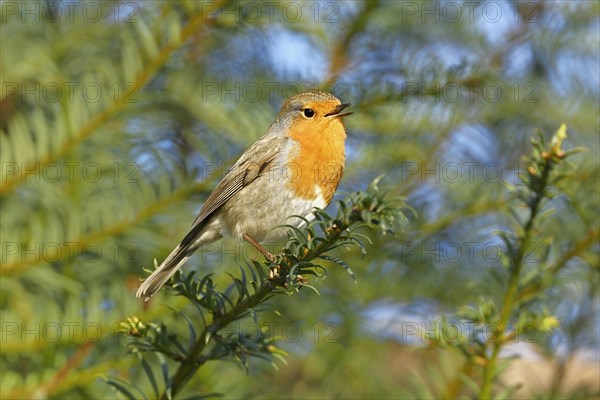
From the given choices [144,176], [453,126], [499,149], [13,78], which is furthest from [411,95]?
[13,78]

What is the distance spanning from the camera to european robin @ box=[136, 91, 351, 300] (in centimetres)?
343

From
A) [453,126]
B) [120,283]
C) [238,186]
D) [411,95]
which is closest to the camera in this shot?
[120,283]

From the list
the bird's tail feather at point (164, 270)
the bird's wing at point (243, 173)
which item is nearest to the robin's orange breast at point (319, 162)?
the bird's wing at point (243, 173)

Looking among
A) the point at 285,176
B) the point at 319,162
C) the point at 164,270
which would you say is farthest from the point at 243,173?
the point at 164,270

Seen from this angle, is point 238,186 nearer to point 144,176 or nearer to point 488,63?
point 144,176

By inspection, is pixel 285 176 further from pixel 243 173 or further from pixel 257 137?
pixel 257 137

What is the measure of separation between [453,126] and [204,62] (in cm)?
114

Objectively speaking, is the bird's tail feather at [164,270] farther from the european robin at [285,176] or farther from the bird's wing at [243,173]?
the european robin at [285,176]

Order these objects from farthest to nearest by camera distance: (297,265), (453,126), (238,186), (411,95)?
(238,186)
(453,126)
(411,95)
(297,265)

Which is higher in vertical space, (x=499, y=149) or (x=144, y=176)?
(x=499, y=149)

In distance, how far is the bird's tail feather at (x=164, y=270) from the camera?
2.36 metres

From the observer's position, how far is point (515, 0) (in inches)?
145

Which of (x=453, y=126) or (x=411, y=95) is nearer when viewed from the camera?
(x=411, y=95)

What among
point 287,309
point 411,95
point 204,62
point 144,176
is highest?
point 411,95
